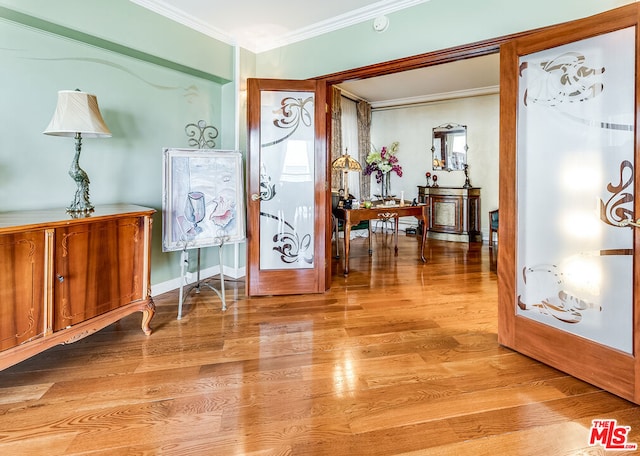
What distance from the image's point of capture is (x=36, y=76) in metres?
2.46

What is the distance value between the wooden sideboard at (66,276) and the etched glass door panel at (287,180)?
48.5 inches

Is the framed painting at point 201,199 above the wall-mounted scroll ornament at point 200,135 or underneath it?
underneath

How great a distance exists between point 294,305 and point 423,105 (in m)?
5.77

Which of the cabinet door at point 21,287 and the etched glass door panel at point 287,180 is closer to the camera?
A: the cabinet door at point 21,287

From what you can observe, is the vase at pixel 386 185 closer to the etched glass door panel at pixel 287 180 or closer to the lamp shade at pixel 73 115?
the etched glass door panel at pixel 287 180

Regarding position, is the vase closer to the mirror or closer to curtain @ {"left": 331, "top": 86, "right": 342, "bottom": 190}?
the mirror

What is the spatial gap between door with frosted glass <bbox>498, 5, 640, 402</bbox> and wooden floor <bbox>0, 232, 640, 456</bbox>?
0.75 ft

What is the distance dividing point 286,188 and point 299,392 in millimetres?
2076

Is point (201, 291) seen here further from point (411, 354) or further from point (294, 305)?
point (411, 354)

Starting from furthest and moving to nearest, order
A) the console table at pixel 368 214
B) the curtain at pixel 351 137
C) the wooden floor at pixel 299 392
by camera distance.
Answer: the curtain at pixel 351 137
the console table at pixel 368 214
the wooden floor at pixel 299 392

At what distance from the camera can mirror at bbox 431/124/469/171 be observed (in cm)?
682

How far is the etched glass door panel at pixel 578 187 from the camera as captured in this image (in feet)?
5.82

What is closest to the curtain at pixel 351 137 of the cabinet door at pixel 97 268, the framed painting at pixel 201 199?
the framed painting at pixel 201 199

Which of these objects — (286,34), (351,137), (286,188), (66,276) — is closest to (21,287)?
(66,276)
